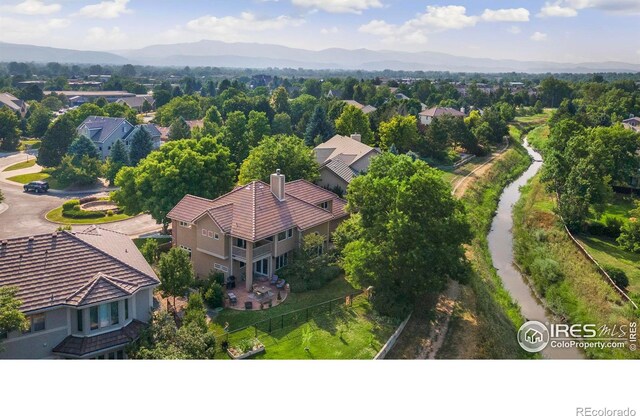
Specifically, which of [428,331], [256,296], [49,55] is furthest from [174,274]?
[49,55]

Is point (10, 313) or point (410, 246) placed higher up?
point (410, 246)

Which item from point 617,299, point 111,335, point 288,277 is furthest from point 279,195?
point 617,299

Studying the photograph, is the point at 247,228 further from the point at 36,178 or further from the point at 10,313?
the point at 36,178

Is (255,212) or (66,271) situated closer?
(66,271)

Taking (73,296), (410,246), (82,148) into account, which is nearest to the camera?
(73,296)

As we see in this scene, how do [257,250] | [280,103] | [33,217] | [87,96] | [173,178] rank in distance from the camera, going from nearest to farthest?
[257,250], [173,178], [33,217], [280,103], [87,96]

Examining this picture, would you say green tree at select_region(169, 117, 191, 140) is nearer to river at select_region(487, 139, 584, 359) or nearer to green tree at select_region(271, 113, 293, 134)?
green tree at select_region(271, 113, 293, 134)

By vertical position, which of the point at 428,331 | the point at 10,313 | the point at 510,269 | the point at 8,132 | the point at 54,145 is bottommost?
the point at 510,269

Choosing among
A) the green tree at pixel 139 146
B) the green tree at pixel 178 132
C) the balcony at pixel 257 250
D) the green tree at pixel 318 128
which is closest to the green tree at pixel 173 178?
the balcony at pixel 257 250
